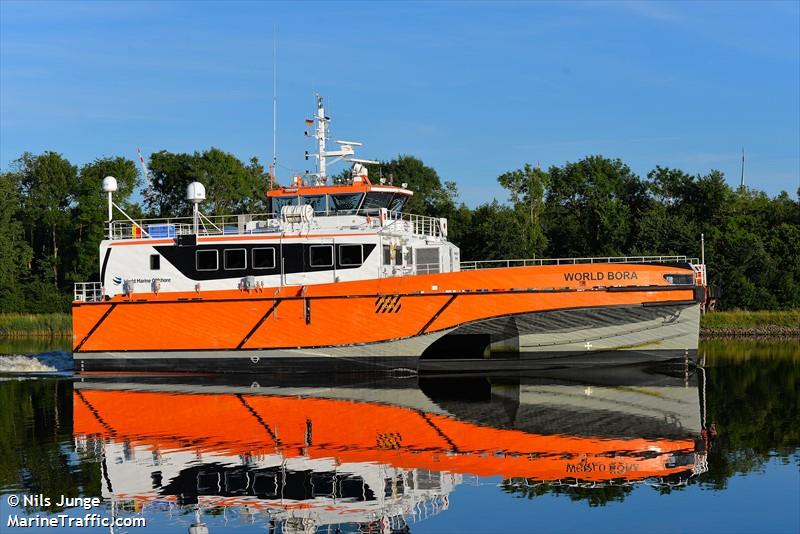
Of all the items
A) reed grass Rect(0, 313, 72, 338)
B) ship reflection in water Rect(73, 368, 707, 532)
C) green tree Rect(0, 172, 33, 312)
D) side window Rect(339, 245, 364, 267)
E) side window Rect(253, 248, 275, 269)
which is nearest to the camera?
ship reflection in water Rect(73, 368, 707, 532)

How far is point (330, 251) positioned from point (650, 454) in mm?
11506

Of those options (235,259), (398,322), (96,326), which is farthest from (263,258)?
(96,326)

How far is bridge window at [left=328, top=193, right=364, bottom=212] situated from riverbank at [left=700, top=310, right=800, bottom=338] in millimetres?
17711

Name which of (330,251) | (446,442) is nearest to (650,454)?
(446,442)

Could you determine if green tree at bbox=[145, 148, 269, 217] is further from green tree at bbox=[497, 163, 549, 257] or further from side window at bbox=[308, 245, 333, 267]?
side window at bbox=[308, 245, 333, 267]

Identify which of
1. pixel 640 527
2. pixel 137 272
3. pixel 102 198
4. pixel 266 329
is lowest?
pixel 640 527

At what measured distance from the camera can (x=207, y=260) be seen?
2405cm

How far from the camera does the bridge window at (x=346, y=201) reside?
24328 mm

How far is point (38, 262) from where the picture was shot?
5412 cm

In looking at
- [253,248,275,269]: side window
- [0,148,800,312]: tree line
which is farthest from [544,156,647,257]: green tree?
[253,248,275,269]: side window

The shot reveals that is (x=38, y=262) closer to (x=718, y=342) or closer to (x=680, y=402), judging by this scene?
(x=718, y=342)

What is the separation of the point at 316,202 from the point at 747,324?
19912mm

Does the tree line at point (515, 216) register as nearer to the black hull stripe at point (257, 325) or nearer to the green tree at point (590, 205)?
the green tree at point (590, 205)

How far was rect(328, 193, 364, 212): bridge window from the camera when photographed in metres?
24.3
